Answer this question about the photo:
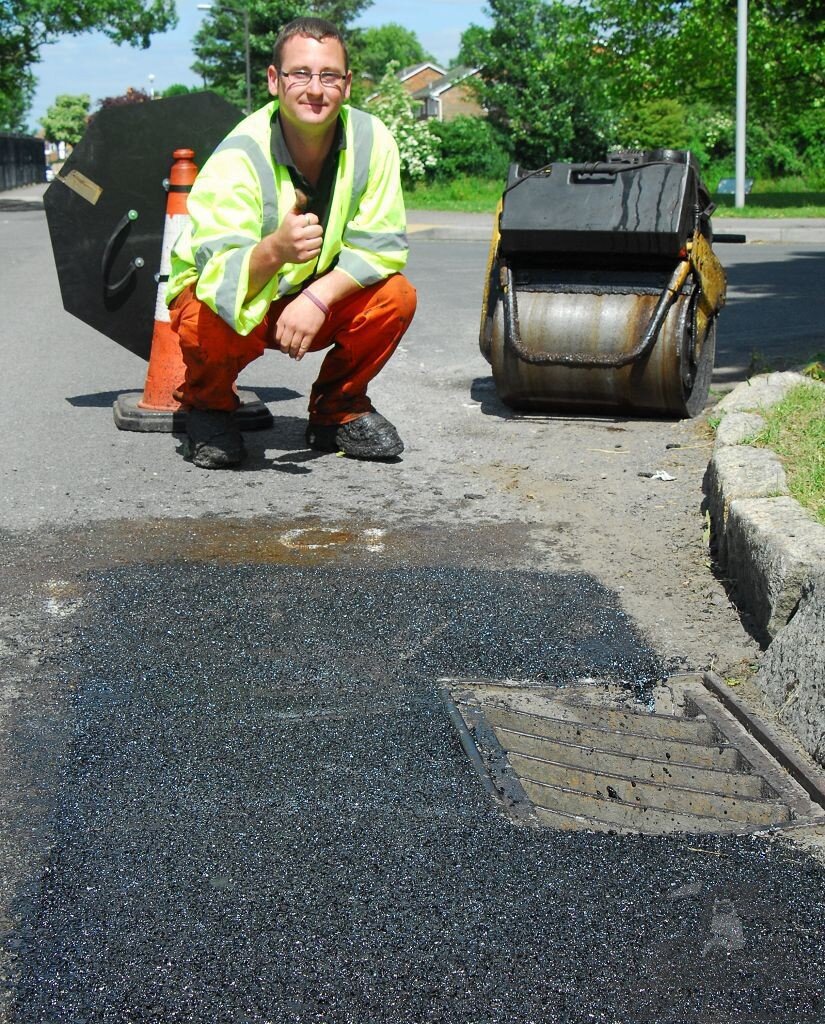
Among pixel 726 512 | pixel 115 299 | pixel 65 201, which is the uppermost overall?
pixel 65 201

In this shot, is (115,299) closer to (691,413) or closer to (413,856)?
(691,413)

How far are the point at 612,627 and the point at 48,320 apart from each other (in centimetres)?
711

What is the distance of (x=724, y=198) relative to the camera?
2681cm

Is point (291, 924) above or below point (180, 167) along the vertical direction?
below

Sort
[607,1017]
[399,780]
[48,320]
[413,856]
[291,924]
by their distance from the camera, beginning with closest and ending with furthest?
[607,1017] < [291,924] < [413,856] < [399,780] < [48,320]

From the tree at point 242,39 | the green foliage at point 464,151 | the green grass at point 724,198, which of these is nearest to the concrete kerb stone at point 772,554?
the green grass at point 724,198

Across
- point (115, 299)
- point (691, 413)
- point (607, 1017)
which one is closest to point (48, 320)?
point (115, 299)

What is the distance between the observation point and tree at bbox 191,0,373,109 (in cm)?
5097

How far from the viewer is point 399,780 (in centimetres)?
257

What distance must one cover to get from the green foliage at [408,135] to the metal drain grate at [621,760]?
3638 cm

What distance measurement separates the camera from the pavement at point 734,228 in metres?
17.2

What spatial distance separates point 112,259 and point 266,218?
1.32 metres

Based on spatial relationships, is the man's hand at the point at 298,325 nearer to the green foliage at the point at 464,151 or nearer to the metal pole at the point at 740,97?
the metal pole at the point at 740,97

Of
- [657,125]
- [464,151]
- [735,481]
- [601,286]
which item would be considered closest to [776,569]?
[735,481]
